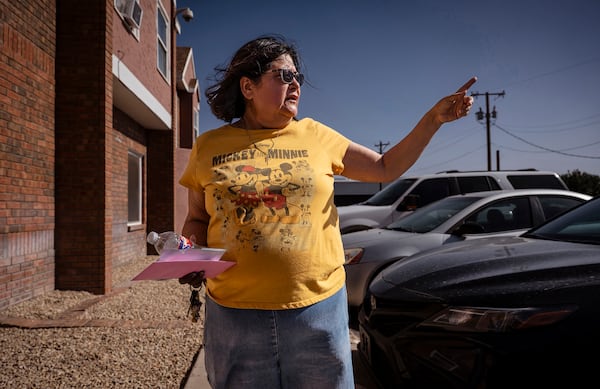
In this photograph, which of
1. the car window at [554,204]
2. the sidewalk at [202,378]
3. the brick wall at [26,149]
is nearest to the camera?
the sidewalk at [202,378]

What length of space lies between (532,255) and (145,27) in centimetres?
829

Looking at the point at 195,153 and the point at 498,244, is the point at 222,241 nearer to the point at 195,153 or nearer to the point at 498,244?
the point at 195,153

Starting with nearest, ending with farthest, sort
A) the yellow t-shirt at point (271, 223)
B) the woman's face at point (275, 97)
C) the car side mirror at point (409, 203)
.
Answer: the yellow t-shirt at point (271, 223), the woman's face at point (275, 97), the car side mirror at point (409, 203)

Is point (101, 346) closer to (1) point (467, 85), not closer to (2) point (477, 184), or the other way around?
(1) point (467, 85)

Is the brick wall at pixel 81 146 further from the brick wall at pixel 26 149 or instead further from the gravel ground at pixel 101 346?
the gravel ground at pixel 101 346

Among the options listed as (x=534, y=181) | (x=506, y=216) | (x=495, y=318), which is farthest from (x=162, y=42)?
(x=495, y=318)

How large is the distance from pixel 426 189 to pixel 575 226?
4824 millimetres

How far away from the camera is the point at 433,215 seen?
212 inches

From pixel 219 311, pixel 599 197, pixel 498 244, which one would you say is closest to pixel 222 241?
pixel 219 311

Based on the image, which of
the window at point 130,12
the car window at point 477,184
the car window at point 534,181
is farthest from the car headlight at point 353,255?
the window at point 130,12

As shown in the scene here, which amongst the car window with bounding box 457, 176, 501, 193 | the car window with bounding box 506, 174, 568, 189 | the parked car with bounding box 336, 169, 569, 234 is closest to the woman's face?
the parked car with bounding box 336, 169, 569, 234

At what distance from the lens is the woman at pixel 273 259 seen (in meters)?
1.38

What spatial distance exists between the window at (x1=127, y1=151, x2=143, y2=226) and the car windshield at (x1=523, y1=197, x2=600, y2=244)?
8.51 metres

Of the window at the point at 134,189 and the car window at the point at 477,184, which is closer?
the car window at the point at 477,184
